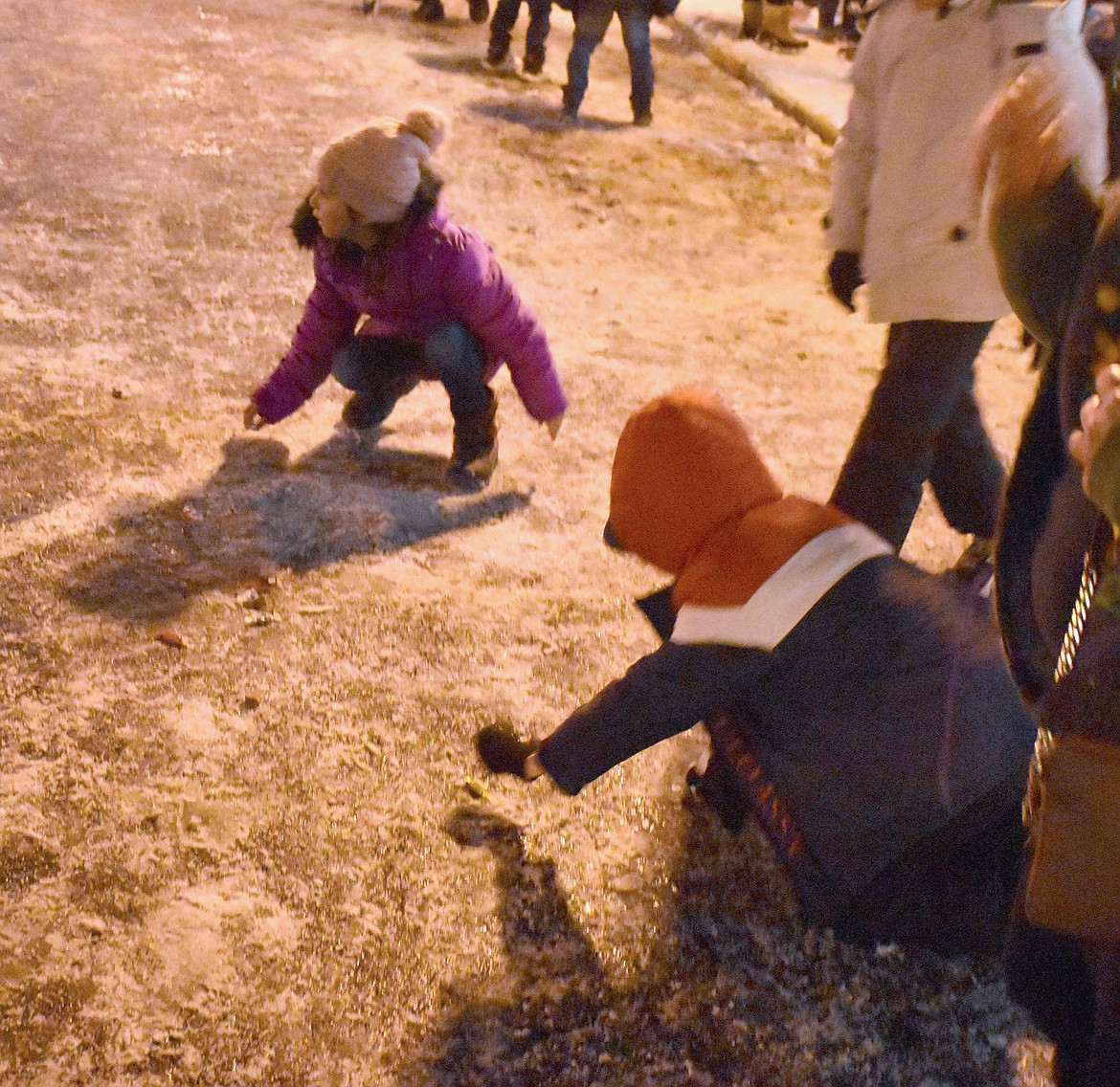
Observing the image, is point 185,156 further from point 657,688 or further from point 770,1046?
point 770,1046

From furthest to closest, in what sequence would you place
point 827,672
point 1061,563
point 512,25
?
1. point 512,25
2. point 827,672
3. point 1061,563

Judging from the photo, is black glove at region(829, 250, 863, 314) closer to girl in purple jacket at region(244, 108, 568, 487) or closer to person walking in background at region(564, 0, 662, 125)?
girl in purple jacket at region(244, 108, 568, 487)

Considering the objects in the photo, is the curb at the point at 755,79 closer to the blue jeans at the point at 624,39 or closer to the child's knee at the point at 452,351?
the blue jeans at the point at 624,39

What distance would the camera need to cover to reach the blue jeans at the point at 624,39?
5.44 metres

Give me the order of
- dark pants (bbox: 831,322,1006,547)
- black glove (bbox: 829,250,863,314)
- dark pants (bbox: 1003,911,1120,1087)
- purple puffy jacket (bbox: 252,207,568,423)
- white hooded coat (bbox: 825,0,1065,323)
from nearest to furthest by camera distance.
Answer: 1. dark pants (bbox: 1003,911,1120,1087)
2. white hooded coat (bbox: 825,0,1065,323)
3. dark pants (bbox: 831,322,1006,547)
4. black glove (bbox: 829,250,863,314)
5. purple puffy jacket (bbox: 252,207,568,423)

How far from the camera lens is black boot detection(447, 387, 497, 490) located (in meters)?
2.54

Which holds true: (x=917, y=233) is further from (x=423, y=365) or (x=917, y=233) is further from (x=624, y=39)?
(x=624, y=39)

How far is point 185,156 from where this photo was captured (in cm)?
441

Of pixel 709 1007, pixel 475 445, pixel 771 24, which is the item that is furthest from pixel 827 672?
pixel 771 24

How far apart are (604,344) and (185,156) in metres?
2.36

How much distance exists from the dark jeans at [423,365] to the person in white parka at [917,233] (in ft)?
2.94

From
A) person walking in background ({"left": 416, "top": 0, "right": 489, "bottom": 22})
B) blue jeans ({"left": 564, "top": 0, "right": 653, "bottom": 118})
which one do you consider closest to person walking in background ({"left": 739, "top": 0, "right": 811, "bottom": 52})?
person walking in background ({"left": 416, "top": 0, "right": 489, "bottom": 22})

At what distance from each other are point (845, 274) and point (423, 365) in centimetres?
109

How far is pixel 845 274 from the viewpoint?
2.08 metres
